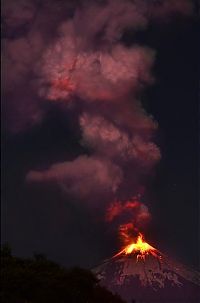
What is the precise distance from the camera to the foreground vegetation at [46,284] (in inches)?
1948

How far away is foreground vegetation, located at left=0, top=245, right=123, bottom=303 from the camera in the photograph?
49469 millimetres

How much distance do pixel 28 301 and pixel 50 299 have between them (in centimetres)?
192

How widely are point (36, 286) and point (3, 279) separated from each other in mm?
3300

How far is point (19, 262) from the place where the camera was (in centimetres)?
5925

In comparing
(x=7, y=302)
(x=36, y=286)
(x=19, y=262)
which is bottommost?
(x=7, y=302)

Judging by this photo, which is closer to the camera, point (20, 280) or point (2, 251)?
point (20, 280)

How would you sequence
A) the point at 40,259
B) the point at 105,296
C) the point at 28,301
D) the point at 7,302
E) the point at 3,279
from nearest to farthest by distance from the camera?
the point at 7,302
the point at 28,301
the point at 3,279
the point at 105,296
the point at 40,259

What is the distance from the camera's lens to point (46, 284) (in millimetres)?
50938

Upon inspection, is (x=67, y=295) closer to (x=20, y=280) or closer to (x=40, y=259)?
(x=20, y=280)

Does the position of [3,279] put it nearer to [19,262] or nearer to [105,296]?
[19,262]

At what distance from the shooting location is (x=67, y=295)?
49812 millimetres

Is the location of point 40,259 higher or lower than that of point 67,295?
higher

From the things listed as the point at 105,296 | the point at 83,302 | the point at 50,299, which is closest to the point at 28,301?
the point at 50,299

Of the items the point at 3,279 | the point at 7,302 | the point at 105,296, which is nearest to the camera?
the point at 7,302
